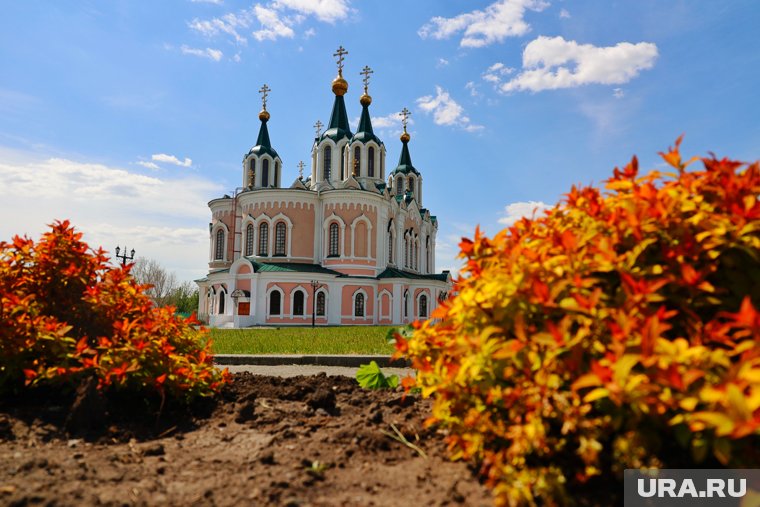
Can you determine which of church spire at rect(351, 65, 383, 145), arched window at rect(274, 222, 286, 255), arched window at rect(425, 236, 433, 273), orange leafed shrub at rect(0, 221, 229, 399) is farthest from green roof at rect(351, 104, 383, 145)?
orange leafed shrub at rect(0, 221, 229, 399)

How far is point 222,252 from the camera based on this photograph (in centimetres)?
3600

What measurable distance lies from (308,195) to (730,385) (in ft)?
104

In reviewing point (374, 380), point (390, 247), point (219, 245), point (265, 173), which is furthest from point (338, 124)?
point (374, 380)

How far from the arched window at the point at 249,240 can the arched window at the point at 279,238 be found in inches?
69.6

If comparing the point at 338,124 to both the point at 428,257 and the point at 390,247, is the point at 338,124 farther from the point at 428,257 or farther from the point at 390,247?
the point at 428,257

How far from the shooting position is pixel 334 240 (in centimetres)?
3228

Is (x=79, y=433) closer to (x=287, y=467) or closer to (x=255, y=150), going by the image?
(x=287, y=467)

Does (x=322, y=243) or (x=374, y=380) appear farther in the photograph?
(x=322, y=243)

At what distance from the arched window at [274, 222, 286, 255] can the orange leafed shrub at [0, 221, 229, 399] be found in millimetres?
28039

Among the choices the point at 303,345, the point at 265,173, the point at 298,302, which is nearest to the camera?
the point at 303,345

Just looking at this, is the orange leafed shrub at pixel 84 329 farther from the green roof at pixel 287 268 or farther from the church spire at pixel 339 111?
the church spire at pixel 339 111

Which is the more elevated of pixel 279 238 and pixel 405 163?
pixel 405 163

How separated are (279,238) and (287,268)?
3390 millimetres

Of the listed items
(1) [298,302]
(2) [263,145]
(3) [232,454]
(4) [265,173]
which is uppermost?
(2) [263,145]
